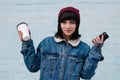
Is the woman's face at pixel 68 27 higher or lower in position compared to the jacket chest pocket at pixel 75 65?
higher

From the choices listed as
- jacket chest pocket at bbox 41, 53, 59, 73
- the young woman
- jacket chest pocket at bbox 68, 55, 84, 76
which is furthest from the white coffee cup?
jacket chest pocket at bbox 68, 55, 84, 76

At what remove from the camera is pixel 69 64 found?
100.0 inches

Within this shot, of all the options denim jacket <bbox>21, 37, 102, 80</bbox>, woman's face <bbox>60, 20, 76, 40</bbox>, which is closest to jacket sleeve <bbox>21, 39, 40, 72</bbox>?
denim jacket <bbox>21, 37, 102, 80</bbox>

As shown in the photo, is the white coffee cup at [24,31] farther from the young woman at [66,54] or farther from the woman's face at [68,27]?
the woman's face at [68,27]

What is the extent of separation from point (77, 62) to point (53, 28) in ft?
4.18

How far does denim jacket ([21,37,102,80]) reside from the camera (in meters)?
2.53

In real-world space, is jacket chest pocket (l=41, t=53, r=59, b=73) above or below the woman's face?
below

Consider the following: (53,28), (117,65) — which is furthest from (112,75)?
(53,28)

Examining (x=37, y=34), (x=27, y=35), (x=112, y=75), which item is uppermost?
(x=27, y=35)

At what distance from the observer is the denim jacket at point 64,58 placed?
8.29ft

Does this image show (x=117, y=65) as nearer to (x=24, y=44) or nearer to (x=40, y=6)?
(x=40, y=6)

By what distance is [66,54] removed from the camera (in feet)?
8.37

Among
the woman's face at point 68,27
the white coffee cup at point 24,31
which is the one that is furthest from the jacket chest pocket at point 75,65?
the white coffee cup at point 24,31

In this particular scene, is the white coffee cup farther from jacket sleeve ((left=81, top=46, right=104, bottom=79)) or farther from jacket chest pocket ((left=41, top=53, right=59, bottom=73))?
jacket sleeve ((left=81, top=46, right=104, bottom=79))
